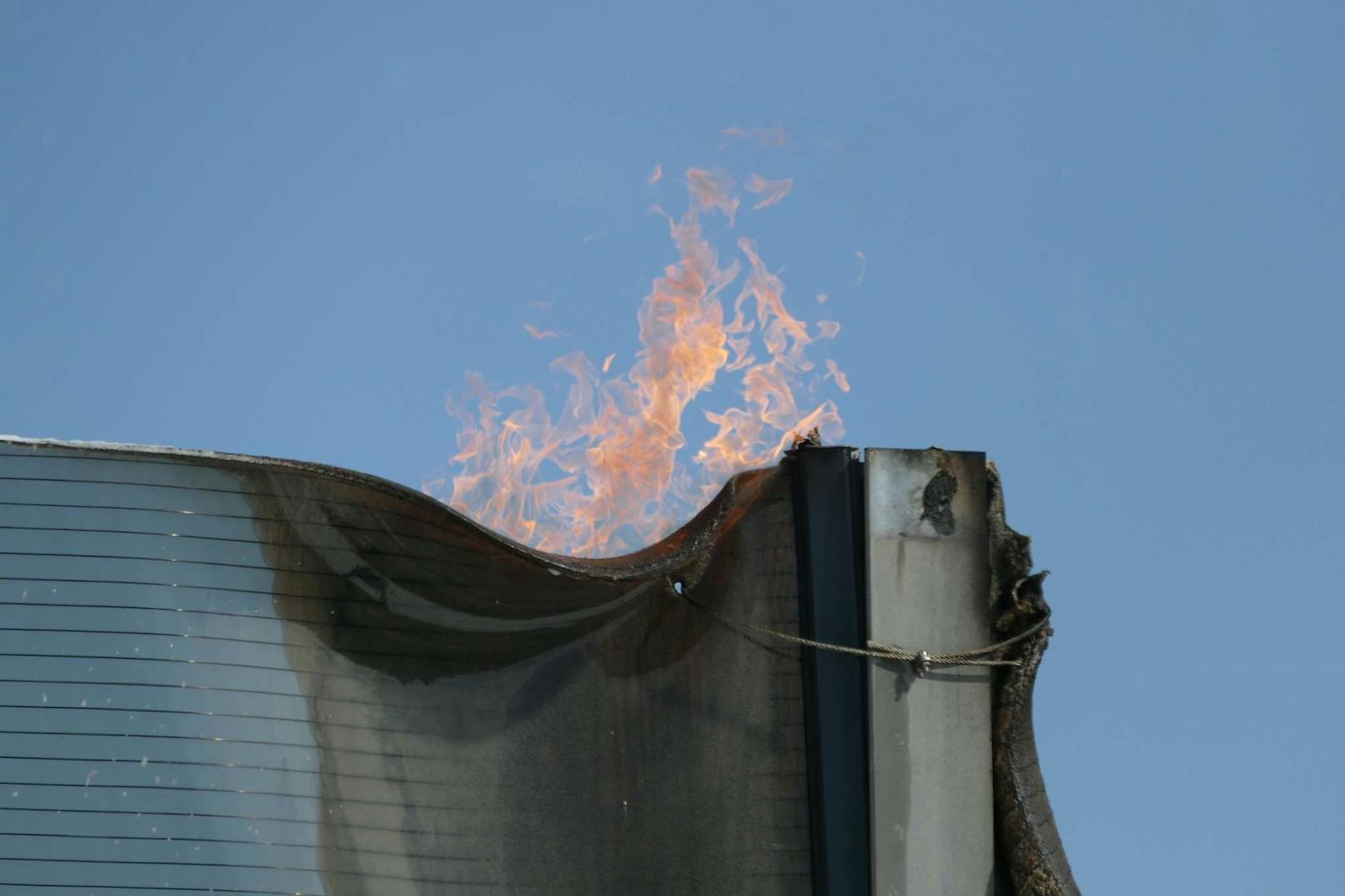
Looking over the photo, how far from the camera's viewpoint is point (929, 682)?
26.0ft

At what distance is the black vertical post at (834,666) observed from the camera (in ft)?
25.5

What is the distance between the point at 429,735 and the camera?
7715 mm

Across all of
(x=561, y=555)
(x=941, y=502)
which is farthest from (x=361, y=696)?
(x=941, y=502)

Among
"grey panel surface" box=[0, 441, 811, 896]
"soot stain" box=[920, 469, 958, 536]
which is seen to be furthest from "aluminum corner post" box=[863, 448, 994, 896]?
"grey panel surface" box=[0, 441, 811, 896]

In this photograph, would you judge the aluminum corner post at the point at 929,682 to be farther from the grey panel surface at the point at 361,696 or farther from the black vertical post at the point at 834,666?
the grey panel surface at the point at 361,696

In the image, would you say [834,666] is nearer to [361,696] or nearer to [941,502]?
[941,502]

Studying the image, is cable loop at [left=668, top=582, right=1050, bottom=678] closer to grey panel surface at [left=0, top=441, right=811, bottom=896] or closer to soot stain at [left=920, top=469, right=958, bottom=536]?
grey panel surface at [left=0, top=441, right=811, bottom=896]

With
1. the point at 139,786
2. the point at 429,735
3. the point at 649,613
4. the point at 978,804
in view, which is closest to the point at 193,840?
the point at 139,786

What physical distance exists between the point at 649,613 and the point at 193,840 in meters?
2.28

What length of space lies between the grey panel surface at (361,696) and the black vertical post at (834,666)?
0.33ft

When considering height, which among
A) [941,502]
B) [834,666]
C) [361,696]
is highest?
[941,502]

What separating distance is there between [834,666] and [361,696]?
2.17m

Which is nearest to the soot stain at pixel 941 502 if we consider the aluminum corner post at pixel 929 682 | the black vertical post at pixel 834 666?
the aluminum corner post at pixel 929 682

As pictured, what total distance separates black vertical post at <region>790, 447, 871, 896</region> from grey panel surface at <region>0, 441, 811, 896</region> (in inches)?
3.9
